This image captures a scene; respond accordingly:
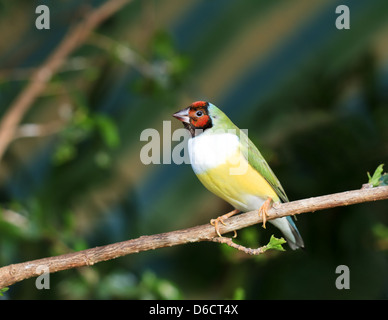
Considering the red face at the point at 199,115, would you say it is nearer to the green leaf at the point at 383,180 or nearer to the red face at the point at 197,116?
the red face at the point at 197,116

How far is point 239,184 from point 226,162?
0.29 ft

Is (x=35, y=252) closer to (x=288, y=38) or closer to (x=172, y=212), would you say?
(x=172, y=212)

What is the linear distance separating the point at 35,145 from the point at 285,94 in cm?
164

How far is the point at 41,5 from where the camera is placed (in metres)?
2.85

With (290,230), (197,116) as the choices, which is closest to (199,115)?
(197,116)

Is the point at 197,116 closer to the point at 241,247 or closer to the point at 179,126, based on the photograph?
the point at 241,247

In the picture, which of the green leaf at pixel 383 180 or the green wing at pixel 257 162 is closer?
the green leaf at pixel 383 180

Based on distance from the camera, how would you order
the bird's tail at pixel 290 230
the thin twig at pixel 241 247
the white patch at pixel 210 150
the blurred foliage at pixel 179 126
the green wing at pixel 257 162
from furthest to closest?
1. the blurred foliage at pixel 179 126
2. the bird's tail at pixel 290 230
3. the green wing at pixel 257 162
4. the white patch at pixel 210 150
5. the thin twig at pixel 241 247

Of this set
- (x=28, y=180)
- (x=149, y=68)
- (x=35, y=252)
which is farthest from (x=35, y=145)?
(x=149, y=68)

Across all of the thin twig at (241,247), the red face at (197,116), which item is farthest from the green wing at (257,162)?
the thin twig at (241,247)

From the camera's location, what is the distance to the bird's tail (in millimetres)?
1852

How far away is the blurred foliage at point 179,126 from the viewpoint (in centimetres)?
238

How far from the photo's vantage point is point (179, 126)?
2965mm

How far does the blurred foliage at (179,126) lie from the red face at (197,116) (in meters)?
0.55
